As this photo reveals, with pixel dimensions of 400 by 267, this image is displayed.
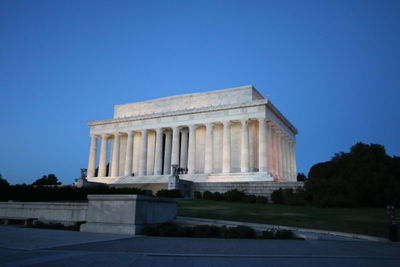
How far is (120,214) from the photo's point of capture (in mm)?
15289

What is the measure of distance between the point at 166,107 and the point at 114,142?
12.3 m

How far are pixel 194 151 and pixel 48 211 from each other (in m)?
39.3

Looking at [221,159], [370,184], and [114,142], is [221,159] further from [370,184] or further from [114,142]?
[370,184]

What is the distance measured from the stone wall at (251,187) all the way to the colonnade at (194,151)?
27.8 feet

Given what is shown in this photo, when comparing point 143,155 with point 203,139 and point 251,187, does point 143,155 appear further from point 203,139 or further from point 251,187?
point 251,187

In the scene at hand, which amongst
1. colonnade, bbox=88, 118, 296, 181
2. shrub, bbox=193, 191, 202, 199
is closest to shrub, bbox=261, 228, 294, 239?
shrub, bbox=193, 191, 202, 199

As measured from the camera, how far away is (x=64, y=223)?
17.3m

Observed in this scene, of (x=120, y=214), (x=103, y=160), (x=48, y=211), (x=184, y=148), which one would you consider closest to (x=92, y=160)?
(x=103, y=160)

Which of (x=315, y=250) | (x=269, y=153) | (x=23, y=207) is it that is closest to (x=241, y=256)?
(x=315, y=250)

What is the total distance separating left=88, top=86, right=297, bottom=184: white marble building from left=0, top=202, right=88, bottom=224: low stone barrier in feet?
108

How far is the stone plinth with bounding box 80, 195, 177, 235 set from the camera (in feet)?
49.3

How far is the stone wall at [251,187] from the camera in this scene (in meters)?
39.0

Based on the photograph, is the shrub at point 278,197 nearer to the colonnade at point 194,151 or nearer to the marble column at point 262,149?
the colonnade at point 194,151

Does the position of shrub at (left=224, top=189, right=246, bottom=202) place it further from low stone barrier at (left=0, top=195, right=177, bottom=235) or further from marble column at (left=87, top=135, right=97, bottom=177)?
marble column at (left=87, top=135, right=97, bottom=177)
